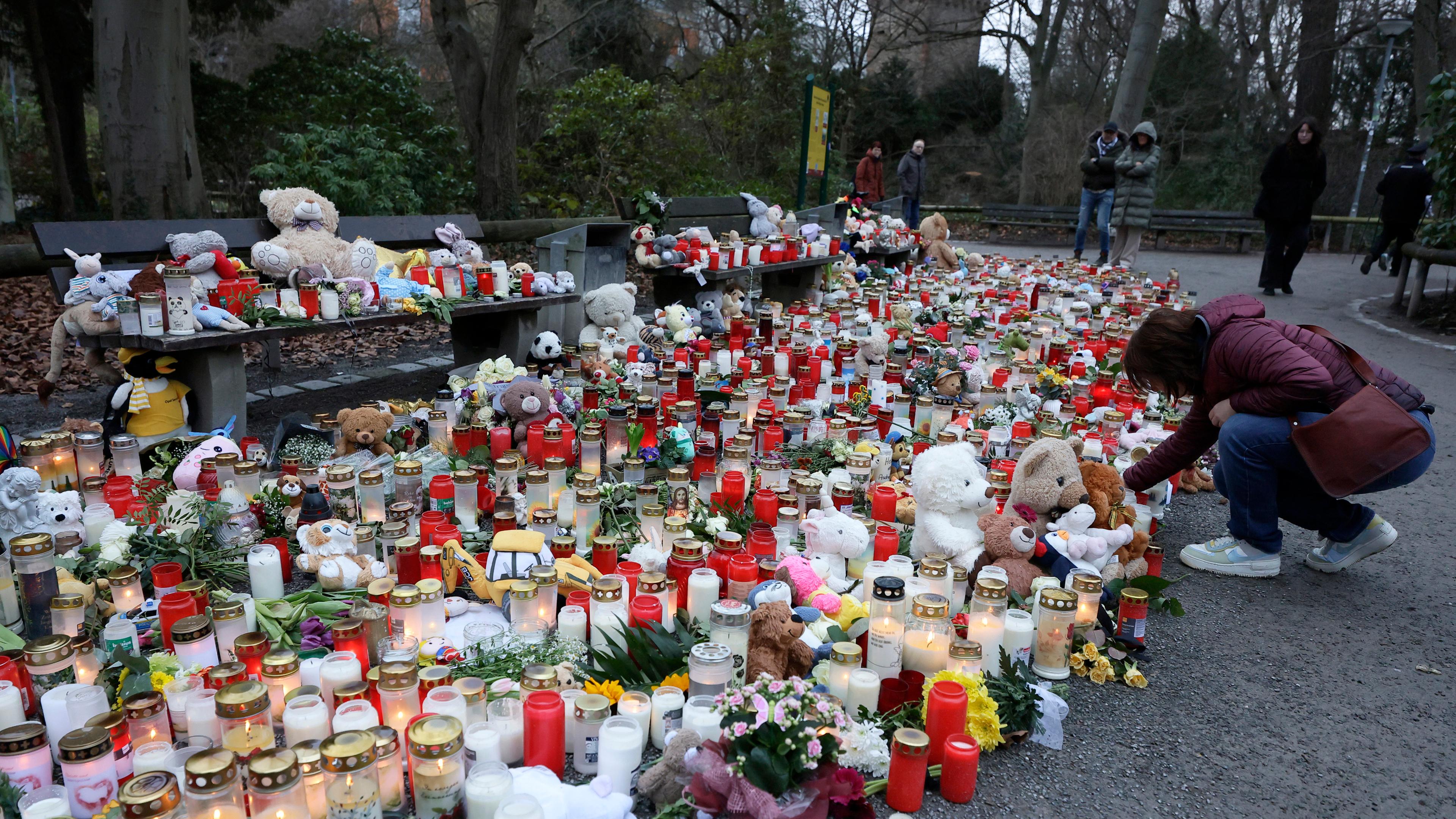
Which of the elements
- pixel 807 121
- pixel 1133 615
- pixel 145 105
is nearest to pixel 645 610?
pixel 1133 615

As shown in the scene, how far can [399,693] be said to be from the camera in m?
2.16

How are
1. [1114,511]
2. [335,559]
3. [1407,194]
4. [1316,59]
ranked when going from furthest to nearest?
1. [1316,59]
2. [1407,194]
3. [1114,511]
4. [335,559]

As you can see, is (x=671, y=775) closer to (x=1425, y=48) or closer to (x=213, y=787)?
(x=213, y=787)

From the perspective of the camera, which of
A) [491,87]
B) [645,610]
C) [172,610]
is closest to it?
[172,610]

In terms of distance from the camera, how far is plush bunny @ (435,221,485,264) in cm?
646

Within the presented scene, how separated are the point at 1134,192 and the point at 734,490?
1032 cm

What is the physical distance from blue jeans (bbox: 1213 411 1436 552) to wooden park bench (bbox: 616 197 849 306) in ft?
15.6

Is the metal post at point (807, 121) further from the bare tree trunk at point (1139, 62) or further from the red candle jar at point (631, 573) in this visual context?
the red candle jar at point (631, 573)

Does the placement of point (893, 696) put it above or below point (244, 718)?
below

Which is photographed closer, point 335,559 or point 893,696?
point 893,696

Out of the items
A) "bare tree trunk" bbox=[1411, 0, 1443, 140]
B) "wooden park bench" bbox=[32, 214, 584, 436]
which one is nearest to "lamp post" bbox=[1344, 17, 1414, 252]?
"bare tree trunk" bbox=[1411, 0, 1443, 140]

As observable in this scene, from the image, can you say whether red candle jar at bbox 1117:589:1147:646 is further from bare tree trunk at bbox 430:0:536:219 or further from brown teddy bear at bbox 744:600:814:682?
bare tree trunk at bbox 430:0:536:219

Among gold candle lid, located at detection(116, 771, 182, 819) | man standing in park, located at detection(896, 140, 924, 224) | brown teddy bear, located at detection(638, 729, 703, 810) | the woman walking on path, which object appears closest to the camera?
gold candle lid, located at detection(116, 771, 182, 819)

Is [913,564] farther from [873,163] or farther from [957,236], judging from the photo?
[957,236]
